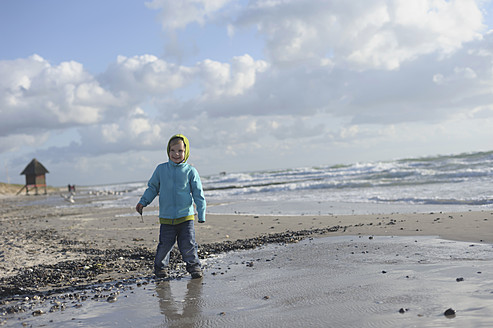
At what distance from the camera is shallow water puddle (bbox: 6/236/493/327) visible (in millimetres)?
3463

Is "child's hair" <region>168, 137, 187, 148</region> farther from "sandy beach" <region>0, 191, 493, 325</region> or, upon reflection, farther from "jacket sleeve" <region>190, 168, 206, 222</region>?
"sandy beach" <region>0, 191, 493, 325</region>

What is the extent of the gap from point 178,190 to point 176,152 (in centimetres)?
55

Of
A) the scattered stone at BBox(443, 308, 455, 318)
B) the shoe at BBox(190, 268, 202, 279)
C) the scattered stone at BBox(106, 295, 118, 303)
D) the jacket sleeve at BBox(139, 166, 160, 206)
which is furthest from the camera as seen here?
the jacket sleeve at BBox(139, 166, 160, 206)

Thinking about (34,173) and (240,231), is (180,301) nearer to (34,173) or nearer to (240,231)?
(240,231)

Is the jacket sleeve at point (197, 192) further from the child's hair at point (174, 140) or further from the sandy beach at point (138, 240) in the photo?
the sandy beach at point (138, 240)

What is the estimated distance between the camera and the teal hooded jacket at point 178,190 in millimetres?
5773

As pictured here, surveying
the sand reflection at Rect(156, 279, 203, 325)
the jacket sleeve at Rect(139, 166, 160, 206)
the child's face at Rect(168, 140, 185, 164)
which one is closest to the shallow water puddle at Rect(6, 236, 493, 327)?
the sand reflection at Rect(156, 279, 203, 325)

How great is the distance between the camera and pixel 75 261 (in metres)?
6.96

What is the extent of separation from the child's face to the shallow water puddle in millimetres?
1700

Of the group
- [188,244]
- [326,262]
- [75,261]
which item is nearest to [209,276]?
[188,244]

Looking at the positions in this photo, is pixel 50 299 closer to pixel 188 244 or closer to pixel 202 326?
pixel 188 244

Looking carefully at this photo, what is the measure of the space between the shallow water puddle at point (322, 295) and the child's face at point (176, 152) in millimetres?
1700

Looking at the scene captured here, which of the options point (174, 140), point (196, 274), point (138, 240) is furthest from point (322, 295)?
point (138, 240)

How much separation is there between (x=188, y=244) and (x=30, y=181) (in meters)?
62.3
